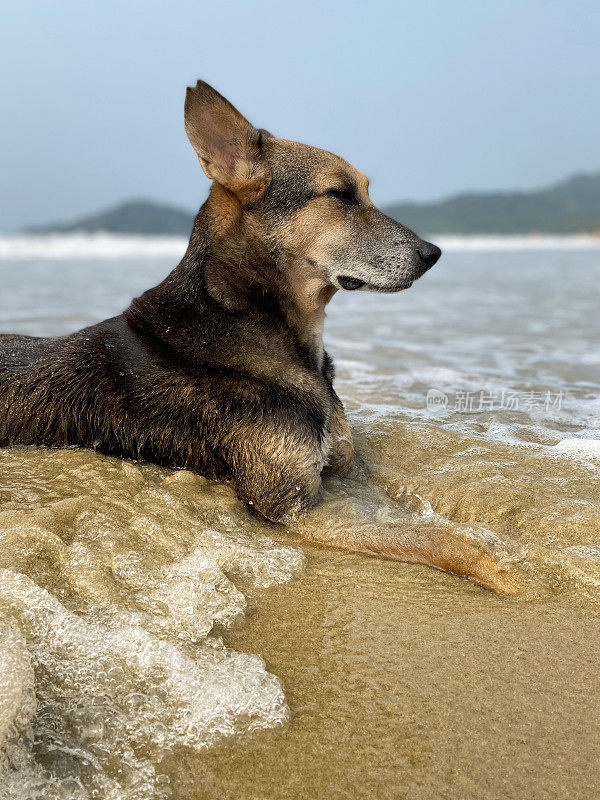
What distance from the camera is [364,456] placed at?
5172 mm

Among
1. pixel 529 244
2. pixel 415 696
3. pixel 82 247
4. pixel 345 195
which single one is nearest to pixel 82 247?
pixel 82 247

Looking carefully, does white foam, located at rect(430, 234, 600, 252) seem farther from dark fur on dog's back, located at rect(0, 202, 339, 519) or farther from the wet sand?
the wet sand

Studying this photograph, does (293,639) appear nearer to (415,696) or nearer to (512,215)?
(415,696)

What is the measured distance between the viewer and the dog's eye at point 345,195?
443 cm

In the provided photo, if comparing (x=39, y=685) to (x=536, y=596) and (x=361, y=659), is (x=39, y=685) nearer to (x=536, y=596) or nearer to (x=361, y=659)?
(x=361, y=659)

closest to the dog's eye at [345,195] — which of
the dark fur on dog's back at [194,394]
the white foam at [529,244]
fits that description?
the dark fur on dog's back at [194,394]

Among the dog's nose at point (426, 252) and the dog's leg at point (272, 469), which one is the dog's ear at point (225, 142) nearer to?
the dog's nose at point (426, 252)

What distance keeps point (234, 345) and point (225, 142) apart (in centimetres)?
119

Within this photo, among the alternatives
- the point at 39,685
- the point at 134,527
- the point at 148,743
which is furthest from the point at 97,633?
the point at 134,527

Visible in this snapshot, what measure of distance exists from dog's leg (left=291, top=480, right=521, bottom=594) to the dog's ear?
195cm

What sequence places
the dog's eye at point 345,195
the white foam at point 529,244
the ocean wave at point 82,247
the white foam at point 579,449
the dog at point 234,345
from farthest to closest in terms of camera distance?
the white foam at point 529,244 < the ocean wave at point 82,247 < the white foam at point 579,449 < the dog's eye at point 345,195 < the dog at point 234,345

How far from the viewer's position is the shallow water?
2260 mm

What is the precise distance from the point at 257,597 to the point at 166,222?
91.0 meters

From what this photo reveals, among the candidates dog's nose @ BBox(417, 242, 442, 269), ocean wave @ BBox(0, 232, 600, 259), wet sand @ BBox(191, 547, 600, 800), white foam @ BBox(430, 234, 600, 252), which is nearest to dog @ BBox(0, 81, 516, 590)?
dog's nose @ BBox(417, 242, 442, 269)
